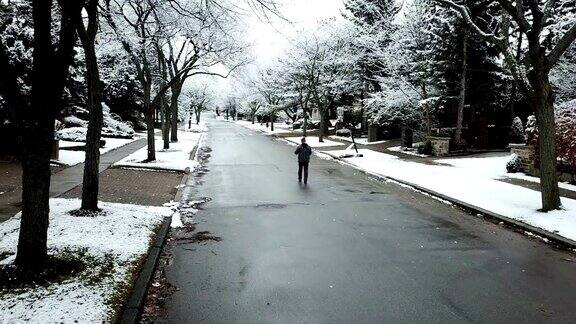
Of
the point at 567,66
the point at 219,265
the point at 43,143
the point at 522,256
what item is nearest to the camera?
the point at 43,143

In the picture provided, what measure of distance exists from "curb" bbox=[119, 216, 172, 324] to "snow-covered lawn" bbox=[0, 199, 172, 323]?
0.12 meters

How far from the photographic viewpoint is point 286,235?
8273mm

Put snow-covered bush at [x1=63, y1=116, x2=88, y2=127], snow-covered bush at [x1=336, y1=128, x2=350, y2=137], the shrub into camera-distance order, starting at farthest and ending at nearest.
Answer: snow-covered bush at [x1=336, y1=128, x2=350, y2=137], snow-covered bush at [x1=63, y1=116, x2=88, y2=127], the shrub

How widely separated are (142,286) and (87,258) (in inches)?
45.7

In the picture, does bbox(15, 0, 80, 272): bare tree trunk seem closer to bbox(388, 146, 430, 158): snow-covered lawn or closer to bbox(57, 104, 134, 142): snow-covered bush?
bbox(388, 146, 430, 158): snow-covered lawn

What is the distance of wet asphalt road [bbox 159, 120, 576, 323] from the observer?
16.6 feet

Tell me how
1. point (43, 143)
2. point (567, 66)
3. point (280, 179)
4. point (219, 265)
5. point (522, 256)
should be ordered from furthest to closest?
point (567, 66) < point (280, 179) < point (522, 256) < point (219, 265) < point (43, 143)

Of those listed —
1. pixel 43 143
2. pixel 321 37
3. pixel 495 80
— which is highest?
pixel 321 37

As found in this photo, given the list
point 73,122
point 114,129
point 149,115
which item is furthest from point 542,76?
point 114,129

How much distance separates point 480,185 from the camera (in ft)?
46.3

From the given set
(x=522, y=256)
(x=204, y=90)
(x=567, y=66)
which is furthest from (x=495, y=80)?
(x=204, y=90)

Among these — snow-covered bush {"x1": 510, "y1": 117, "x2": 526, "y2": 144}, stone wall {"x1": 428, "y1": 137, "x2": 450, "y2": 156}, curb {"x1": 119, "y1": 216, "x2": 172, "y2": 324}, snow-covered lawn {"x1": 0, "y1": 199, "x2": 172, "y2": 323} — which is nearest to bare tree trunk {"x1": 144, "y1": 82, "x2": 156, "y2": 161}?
snow-covered lawn {"x1": 0, "y1": 199, "x2": 172, "y2": 323}

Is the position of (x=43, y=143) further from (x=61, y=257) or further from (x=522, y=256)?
(x=522, y=256)

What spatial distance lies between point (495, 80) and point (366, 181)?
1497 centimetres
